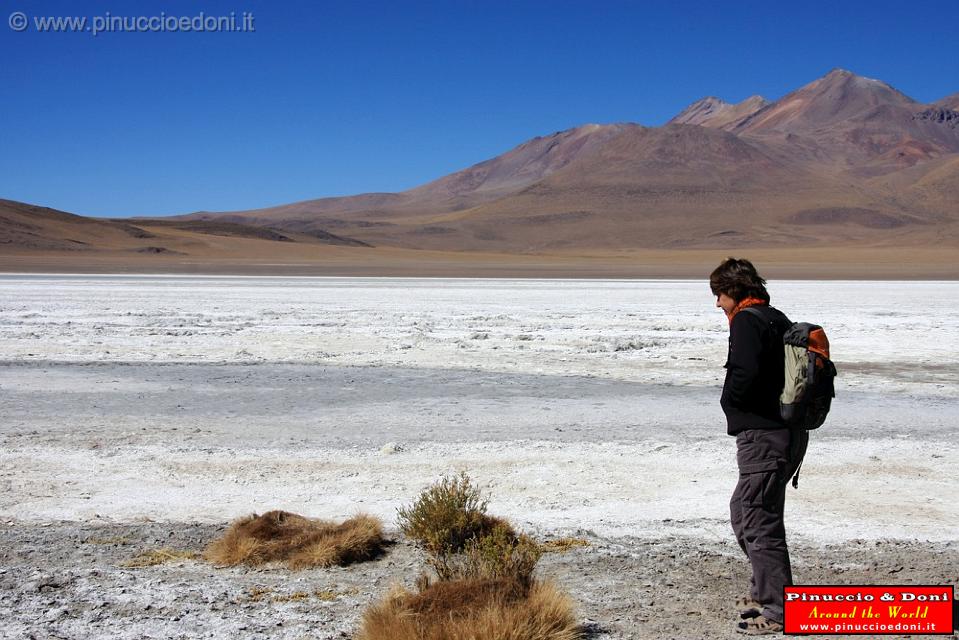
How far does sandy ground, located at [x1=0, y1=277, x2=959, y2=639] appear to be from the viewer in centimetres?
496

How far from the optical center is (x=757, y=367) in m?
4.09

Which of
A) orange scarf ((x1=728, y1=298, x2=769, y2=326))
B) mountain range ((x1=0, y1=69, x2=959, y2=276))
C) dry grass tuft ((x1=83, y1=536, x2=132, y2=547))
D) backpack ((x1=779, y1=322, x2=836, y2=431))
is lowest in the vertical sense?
dry grass tuft ((x1=83, y1=536, x2=132, y2=547))

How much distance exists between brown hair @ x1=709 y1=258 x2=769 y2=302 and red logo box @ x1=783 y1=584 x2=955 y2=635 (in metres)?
1.33

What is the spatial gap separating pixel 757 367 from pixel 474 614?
5.39ft

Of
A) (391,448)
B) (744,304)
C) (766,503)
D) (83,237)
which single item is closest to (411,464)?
(391,448)

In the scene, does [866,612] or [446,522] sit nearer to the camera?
[866,612]

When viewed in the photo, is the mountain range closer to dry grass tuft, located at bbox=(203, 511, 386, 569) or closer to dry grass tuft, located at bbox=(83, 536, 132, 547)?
dry grass tuft, located at bbox=(83, 536, 132, 547)

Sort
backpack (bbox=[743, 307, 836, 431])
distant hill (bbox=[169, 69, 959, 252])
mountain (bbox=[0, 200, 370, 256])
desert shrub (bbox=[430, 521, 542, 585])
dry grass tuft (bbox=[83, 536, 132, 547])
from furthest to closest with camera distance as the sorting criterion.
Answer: distant hill (bbox=[169, 69, 959, 252]) < mountain (bbox=[0, 200, 370, 256]) < dry grass tuft (bbox=[83, 536, 132, 547]) < desert shrub (bbox=[430, 521, 542, 585]) < backpack (bbox=[743, 307, 836, 431])

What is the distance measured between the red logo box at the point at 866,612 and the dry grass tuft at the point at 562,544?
160cm

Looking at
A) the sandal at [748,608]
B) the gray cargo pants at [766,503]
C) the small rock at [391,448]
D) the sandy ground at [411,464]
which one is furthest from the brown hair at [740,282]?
the small rock at [391,448]

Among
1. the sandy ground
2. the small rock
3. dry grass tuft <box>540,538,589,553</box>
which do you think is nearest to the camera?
the sandy ground

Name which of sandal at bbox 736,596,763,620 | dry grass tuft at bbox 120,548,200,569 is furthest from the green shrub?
sandal at bbox 736,596,763,620

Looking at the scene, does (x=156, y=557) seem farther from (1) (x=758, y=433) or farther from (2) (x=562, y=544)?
(1) (x=758, y=433)

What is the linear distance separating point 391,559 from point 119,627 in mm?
1561
